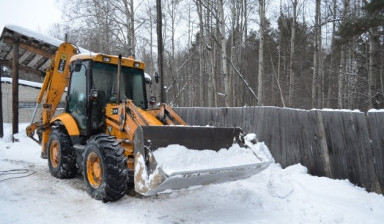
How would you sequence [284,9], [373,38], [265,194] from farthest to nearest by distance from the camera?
[284,9], [373,38], [265,194]

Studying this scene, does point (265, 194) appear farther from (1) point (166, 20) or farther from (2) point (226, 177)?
(1) point (166, 20)

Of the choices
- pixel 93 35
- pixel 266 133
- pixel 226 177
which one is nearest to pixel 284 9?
pixel 93 35

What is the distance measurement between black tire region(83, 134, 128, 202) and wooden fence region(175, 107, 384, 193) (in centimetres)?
396

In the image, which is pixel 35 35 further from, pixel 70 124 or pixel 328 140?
pixel 328 140

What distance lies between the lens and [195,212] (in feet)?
15.8

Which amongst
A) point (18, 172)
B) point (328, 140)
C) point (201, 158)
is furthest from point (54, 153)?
point (328, 140)

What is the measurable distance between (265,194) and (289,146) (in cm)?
215

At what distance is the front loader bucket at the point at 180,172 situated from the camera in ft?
13.8

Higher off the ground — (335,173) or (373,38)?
(373,38)

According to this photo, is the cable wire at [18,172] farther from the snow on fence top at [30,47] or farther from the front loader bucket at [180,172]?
the front loader bucket at [180,172]

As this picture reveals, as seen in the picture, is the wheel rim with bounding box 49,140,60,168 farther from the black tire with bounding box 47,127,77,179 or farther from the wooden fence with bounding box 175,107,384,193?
the wooden fence with bounding box 175,107,384,193

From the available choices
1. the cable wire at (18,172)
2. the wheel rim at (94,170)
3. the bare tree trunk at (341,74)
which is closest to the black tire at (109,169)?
the wheel rim at (94,170)

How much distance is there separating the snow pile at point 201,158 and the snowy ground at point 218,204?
649 mm

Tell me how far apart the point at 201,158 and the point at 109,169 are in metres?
1.46
